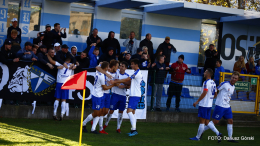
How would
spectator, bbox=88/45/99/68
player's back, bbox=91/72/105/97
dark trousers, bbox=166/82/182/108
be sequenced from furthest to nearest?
1. dark trousers, bbox=166/82/182/108
2. spectator, bbox=88/45/99/68
3. player's back, bbox=91/72/105/97

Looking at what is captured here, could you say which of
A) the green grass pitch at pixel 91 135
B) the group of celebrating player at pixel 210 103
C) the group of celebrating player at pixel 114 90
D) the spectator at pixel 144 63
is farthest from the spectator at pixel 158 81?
the group of celebrating player at pixel 210 103

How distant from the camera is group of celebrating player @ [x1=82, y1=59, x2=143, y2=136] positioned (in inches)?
364

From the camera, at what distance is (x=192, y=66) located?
56.2 ft

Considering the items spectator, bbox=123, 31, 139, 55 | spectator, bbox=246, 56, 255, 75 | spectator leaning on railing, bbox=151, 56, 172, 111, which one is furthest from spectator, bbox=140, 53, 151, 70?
spectator, bbox=246, 56, 255, 75

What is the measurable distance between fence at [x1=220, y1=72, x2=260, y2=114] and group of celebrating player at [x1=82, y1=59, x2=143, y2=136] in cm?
555

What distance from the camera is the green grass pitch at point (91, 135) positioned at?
7.74m

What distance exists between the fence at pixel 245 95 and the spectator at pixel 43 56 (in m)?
6.86

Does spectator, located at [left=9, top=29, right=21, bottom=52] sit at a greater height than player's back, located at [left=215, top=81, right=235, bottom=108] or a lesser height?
greater

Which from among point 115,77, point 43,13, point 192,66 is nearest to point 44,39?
point 43,13

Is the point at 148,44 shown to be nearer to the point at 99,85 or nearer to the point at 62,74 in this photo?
the point at 62,74

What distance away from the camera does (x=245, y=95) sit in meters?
14.3

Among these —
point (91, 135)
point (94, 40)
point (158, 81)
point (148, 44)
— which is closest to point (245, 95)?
point (158, 81)

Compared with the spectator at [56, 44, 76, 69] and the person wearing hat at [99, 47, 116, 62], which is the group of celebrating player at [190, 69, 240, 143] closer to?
the person wearing hat at [99, 47, 116, 62]

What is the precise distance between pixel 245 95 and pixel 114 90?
6.81 m
